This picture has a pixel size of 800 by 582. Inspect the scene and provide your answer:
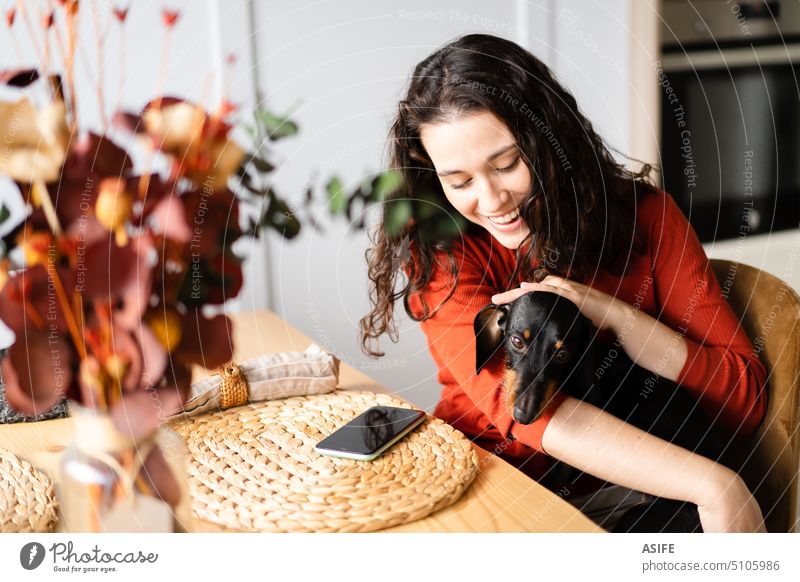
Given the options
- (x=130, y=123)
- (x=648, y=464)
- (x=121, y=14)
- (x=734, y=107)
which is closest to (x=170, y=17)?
(x=121, y=14)

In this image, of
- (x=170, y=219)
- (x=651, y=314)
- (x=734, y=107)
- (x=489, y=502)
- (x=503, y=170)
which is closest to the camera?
(x=170, y=219)

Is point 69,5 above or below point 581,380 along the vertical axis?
above

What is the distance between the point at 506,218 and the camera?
2.46 feet

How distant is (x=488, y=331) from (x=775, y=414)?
0.31m

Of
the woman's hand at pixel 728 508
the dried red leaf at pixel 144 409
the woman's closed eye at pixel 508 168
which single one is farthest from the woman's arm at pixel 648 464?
the dried red leaf at pixel 144 409

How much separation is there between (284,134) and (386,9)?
158mm

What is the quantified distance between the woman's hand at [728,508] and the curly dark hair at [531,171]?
9.4 inches

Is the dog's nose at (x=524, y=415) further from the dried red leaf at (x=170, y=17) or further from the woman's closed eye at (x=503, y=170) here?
the dried red leaf at (x=170, y=17)

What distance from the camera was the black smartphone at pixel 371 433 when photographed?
661 mm

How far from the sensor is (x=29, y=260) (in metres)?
0.47

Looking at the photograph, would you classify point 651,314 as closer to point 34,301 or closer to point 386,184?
point 386,184

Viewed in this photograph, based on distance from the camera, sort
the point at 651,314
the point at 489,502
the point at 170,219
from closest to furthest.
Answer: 1. the point at 170,219
2. the point at 489,502
3. the point at 651,314
